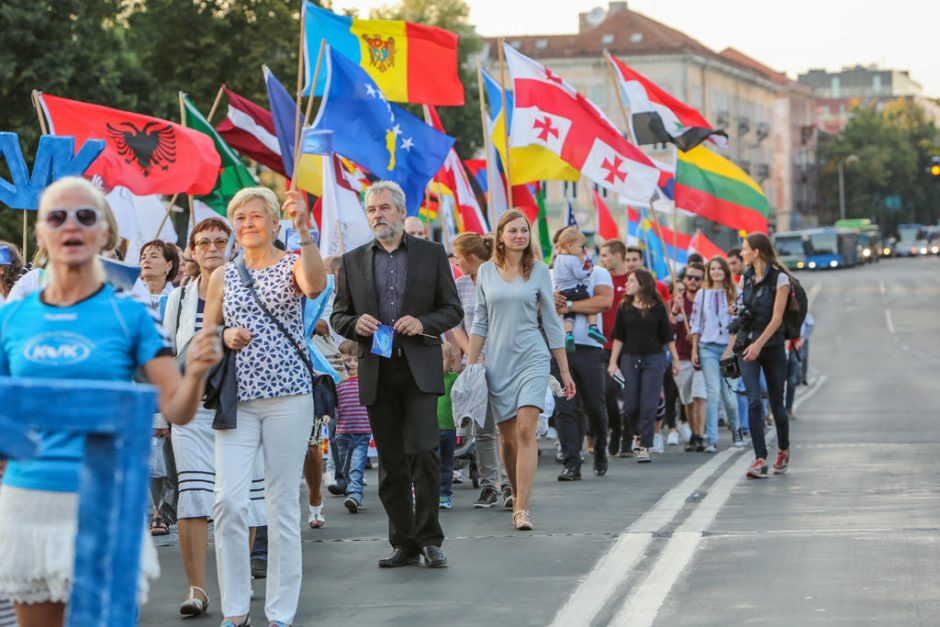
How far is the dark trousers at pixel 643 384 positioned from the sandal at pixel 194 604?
857 cm

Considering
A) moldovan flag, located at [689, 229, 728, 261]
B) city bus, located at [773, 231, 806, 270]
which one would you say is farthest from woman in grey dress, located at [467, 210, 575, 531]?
city bus, located at [773, 231, 806, 270]

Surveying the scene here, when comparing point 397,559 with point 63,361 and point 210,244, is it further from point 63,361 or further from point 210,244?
point 63,361

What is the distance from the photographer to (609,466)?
49.9 ft

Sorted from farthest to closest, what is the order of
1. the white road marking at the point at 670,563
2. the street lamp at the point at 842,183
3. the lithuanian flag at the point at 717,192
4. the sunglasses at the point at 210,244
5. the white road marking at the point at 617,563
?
the street lamp at the point at 842,183, the lithuanian flag at the point at 717,192, the sunglasses at the point at 210,244, the white road marking at the point at 617,563, the white road marking at the point at 670,563

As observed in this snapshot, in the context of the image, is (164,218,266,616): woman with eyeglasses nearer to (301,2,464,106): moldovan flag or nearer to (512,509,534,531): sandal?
(512,509,534,531): sandal

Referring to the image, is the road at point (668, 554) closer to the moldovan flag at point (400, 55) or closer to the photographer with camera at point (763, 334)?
the photographer with camera at point (763, 334)

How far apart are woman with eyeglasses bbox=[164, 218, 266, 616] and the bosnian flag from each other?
11.0 metres

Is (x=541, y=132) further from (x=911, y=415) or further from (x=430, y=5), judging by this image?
(x=430, y=5)

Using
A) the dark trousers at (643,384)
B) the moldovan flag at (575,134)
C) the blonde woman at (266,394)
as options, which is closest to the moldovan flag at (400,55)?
the moldovan flag at (575,134)

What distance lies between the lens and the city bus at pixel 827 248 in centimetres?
9975

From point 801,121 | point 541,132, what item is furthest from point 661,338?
point 801,121

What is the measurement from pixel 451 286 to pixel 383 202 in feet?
1.93

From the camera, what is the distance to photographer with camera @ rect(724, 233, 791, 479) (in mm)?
13578

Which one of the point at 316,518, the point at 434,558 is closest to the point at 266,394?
the point at 434,558
